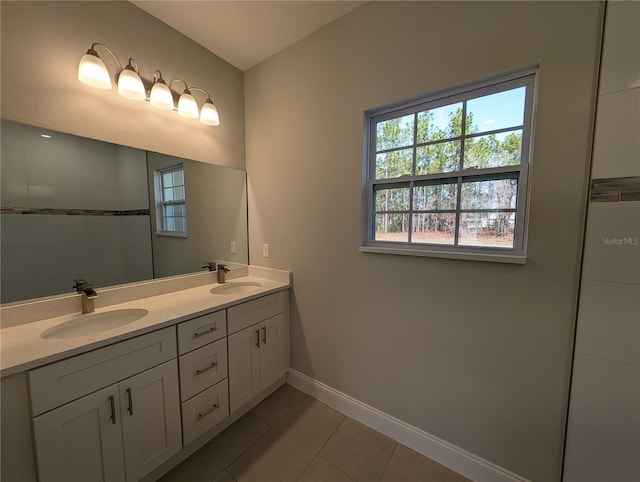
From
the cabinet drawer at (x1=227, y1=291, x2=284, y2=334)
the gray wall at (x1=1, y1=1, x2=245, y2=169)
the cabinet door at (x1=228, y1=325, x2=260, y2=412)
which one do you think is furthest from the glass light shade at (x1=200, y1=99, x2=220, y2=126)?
the cabinet door at (x1=228, y1=325, x2=260, y2=412)

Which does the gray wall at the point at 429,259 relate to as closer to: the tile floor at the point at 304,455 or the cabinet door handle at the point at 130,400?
the tile floor at the point at 304,455

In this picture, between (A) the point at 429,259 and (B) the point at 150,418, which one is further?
(A) the point at 429,259

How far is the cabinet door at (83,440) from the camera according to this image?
917 mm

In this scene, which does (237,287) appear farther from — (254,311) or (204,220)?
(204,220)

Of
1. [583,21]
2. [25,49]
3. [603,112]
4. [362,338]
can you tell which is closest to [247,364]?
[362,338]

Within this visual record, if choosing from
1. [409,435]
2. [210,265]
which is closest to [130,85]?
[210,265]

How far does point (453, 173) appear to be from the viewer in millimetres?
1310

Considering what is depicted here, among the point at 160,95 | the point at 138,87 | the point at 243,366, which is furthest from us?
the point at 243,366

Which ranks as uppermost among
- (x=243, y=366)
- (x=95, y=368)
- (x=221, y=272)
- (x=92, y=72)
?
(x=92, y=72)

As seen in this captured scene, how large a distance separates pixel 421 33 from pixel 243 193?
1.69m

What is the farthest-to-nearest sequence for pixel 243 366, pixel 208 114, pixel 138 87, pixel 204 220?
pixel 204 220, pixel 208 114, pixel 243 366, pixel 138 87

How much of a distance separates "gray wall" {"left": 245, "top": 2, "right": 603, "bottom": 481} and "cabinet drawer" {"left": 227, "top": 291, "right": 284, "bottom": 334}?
176mm

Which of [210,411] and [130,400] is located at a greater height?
[130,400]

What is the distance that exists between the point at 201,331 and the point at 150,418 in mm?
437
